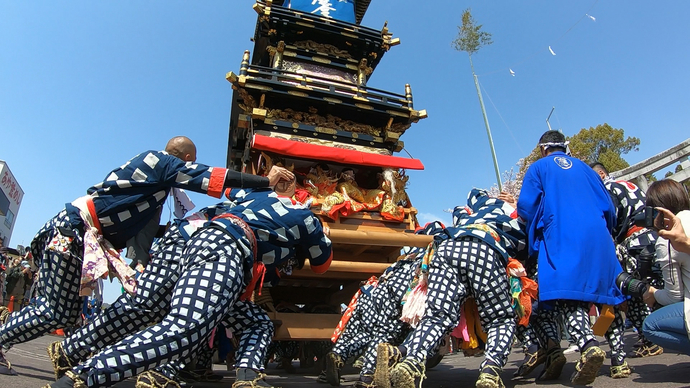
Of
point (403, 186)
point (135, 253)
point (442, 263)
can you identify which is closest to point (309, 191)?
point (403, 186)

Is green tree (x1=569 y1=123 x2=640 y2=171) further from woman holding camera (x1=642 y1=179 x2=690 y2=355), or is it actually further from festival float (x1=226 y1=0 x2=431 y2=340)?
woman holding camera (x1=642 y1=179 x2=690 y2=355)

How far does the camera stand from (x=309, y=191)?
5.71 metres

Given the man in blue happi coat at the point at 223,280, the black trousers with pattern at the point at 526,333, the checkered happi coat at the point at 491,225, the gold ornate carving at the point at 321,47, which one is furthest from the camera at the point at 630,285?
the gold ornate carving at the point at 321,47

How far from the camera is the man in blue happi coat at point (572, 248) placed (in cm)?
239

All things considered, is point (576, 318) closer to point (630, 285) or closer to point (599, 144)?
point (630, 285)

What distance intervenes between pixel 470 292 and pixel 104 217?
2.33m

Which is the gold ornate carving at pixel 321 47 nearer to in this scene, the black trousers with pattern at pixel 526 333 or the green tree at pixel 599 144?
the black trousers with pattern at pixel 526 333

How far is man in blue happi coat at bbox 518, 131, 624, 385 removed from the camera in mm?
2393

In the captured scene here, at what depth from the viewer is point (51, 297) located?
2768mm

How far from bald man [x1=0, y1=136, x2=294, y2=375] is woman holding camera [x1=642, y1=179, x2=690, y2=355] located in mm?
2083

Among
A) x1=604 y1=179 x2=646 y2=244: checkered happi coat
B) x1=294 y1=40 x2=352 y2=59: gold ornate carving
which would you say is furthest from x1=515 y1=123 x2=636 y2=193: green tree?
x1=604 y1=179 x2=646 y2=244: checkered happi coat

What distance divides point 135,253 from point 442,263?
2079mm

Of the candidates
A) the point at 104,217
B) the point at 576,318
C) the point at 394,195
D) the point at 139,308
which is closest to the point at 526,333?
the point at 576,318

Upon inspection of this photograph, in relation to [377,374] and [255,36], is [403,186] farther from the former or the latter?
[255,36]
